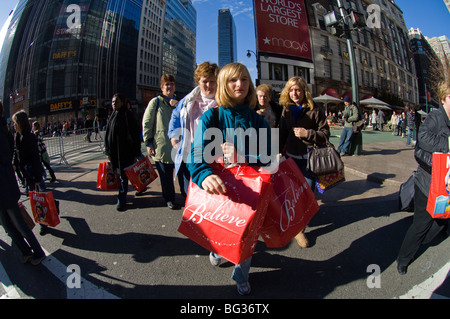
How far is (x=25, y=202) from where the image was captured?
4371mm

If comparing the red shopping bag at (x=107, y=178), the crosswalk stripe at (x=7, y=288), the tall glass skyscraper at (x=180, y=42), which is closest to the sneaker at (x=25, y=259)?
the crosswalk stripe at (x=7, y=288)

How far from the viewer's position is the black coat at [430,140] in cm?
183

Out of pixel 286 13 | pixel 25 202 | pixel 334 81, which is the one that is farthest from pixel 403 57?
pixel 25 202

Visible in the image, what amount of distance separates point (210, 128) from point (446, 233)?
3355 mm

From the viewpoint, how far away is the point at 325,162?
2.71m

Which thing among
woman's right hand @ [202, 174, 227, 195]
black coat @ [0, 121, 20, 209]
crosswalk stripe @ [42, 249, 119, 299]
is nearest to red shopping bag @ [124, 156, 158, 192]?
black coat @ [0, 121, 20, 209]

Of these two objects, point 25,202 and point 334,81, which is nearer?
point 25,202

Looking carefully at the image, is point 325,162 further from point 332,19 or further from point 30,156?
point 332,19

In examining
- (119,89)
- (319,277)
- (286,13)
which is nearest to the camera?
(319,277)

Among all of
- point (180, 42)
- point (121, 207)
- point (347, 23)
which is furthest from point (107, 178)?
point (180, 42)

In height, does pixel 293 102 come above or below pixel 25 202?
above

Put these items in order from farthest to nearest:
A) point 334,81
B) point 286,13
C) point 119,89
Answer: point 119,89, point 334,81, point 286,13
